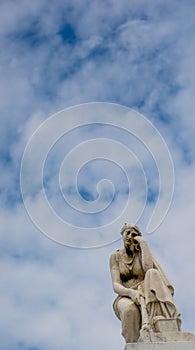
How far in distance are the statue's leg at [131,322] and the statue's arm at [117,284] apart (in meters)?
0.30

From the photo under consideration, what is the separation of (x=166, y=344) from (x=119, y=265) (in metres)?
2.93

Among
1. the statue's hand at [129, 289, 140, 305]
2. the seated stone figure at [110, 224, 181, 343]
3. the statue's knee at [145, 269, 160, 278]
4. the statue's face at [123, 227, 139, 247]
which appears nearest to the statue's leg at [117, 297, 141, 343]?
the seated stone figure at [110, 224, 181, 343]

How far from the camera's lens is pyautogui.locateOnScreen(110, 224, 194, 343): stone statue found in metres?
10.9

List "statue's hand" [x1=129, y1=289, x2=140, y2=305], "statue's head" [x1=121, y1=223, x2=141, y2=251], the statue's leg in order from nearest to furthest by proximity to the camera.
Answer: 1. the statue's leg
2. "statue's hand" [x1=129, y1=289, x2=140, y2=305]
3. "statue's head" [x1=121, y1=223, x2=141, y2=251]

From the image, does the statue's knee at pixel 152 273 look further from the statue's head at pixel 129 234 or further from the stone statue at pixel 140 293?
the statue's head at pixel 129 234

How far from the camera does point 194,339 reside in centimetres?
1066

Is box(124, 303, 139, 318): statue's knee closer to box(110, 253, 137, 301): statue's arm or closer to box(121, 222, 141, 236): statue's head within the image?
box(110, 253, 137, 301): statue's arm

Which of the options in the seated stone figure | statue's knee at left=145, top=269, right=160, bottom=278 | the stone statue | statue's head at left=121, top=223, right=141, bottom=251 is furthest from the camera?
statue's head at left=121, top=223, right=141, bottom=251

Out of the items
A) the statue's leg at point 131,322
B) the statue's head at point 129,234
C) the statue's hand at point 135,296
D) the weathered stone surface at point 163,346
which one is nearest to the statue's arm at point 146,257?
the statue's head at point 129,234

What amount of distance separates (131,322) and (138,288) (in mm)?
931

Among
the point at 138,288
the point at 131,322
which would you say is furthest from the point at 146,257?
the point at 131,322

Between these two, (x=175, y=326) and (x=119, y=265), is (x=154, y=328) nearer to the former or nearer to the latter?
(x=175, y=326)

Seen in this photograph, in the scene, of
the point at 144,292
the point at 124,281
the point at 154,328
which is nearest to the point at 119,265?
the point at 124,281

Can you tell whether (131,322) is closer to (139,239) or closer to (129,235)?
(139,239)
